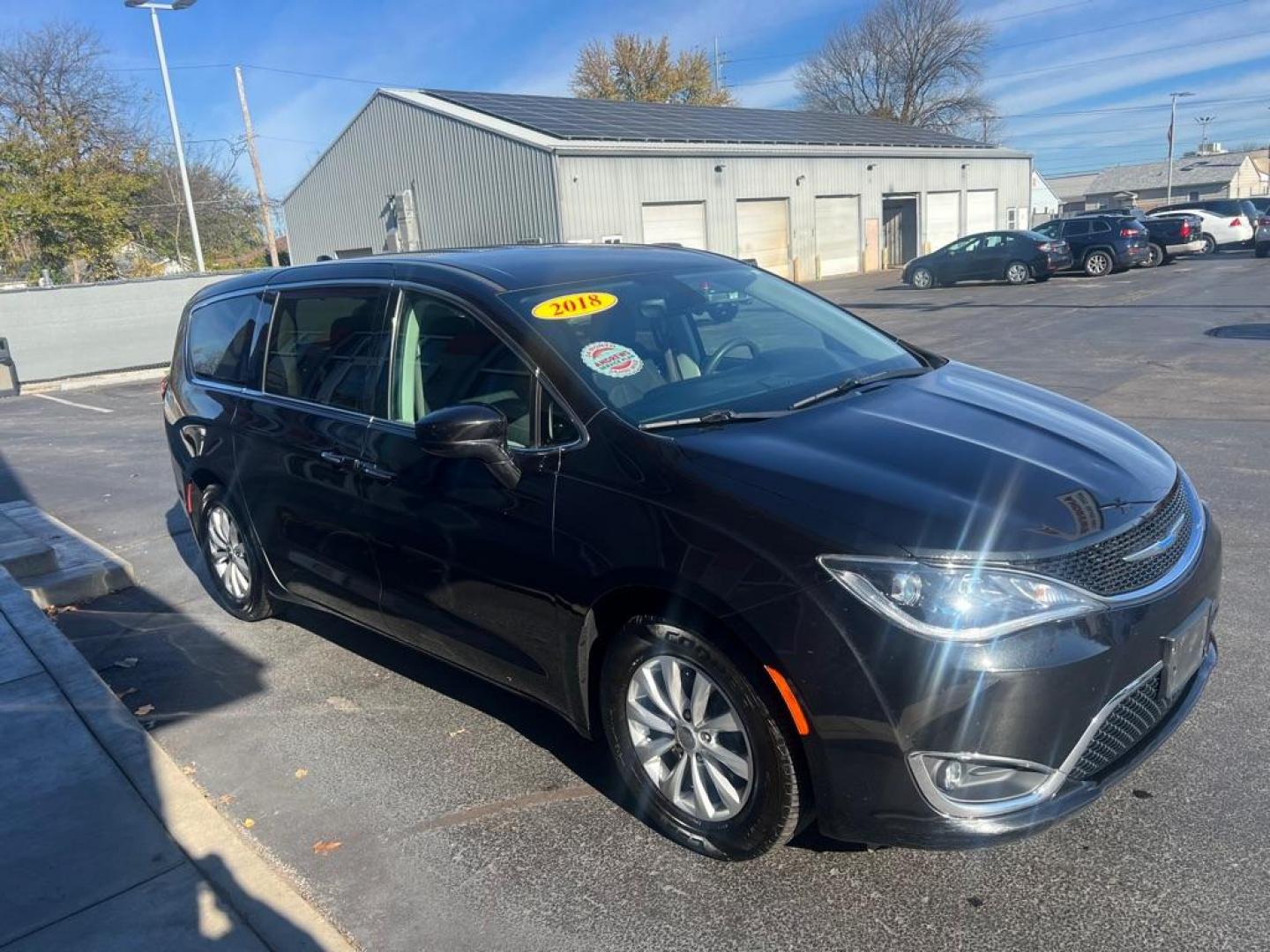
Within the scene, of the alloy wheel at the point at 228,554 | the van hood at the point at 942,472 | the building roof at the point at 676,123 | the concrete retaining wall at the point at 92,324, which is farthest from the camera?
the building roof at the point at 676,123

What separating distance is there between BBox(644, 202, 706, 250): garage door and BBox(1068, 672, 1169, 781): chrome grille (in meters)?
26.8

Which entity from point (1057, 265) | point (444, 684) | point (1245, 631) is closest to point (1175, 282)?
point (1057, 265)

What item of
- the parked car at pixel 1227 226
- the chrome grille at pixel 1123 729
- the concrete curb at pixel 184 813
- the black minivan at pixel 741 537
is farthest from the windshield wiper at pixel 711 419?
the parked car at pixel 1227 226

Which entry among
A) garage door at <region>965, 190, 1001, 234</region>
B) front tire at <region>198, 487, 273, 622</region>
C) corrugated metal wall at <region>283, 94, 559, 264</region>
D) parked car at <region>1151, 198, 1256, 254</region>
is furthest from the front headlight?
garage door at <region>965, 190, 1001, 234</region>

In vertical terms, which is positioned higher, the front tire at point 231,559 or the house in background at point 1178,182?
the house in background at point 1178,182

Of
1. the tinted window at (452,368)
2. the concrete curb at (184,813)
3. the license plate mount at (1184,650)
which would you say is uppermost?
the tinted window at (452,368)

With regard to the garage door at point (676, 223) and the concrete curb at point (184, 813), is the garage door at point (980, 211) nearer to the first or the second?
Result: the garage door at point (676, 223)

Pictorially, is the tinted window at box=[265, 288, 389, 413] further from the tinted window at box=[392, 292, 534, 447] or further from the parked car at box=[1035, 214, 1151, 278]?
the parked car at box=[1035, 214, 1151, 278]

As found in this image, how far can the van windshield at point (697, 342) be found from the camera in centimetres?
328

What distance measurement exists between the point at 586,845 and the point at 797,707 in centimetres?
96

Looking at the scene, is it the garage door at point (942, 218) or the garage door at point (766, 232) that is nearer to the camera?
the garage door at point (766, 232)

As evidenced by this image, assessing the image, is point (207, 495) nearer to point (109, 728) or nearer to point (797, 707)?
point (109, 728)

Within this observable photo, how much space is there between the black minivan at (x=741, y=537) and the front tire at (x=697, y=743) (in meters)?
0.01

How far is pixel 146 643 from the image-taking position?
16.7ft
